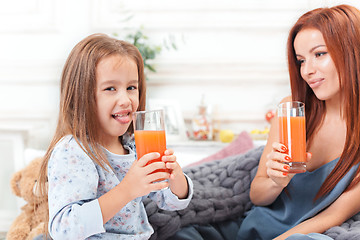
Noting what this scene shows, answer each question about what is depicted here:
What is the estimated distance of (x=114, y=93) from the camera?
1.29 meters

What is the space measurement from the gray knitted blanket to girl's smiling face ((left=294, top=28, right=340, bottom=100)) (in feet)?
1.38

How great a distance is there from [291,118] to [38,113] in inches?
94.6

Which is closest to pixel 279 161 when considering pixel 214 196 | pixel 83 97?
pixel 214 196

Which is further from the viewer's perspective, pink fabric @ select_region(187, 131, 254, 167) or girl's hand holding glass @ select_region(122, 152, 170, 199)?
pink fabric @ select_region(187, 131, 254, 167)

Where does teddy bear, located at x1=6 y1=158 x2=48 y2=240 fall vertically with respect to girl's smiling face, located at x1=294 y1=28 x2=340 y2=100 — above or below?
below

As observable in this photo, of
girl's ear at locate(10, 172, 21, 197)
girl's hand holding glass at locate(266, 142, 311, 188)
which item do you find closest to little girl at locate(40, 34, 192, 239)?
girl's hand holding glass at locate(266, 142, 311, 188)

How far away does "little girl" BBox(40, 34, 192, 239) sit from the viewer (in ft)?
3.78

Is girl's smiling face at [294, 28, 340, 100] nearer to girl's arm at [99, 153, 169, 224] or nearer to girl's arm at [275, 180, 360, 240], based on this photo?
girl's arm at [275, 180, 360, 240]

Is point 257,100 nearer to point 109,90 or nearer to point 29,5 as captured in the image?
point 29,5

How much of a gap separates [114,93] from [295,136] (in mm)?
563

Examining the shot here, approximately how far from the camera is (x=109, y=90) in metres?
1.30

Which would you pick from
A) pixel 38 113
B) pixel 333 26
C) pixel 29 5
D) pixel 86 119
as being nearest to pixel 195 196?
pixel 86 119

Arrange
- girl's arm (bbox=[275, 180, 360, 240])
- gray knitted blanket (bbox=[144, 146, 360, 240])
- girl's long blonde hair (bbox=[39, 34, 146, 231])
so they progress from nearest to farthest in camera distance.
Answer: girl's long blonde hair (bbox=[39, 34, 146, 231]) → girl's arm (bbox=[275, 180, 360, 240]) → gray knitted blanket (bbox=[144, 146, 360, 240])

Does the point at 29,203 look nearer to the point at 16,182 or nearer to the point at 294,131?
the point at 16,182
